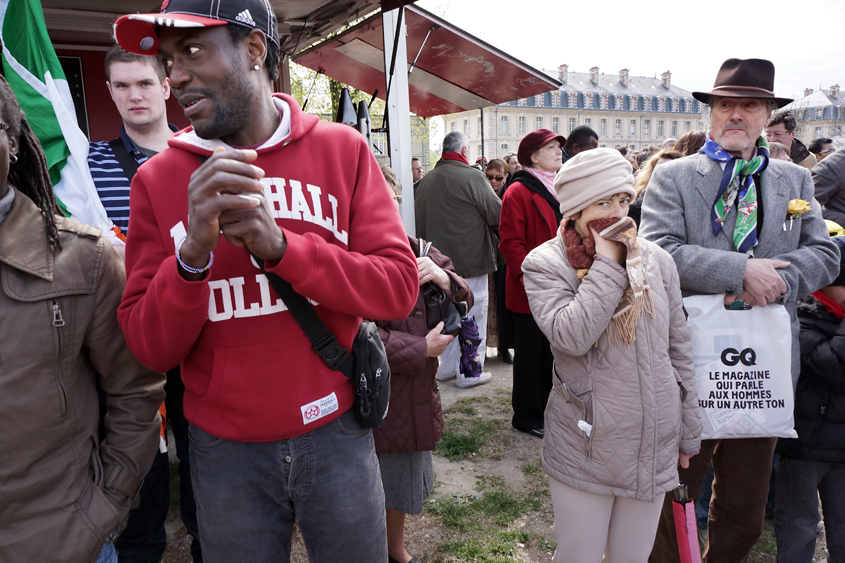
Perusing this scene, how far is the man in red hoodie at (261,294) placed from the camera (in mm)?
1202

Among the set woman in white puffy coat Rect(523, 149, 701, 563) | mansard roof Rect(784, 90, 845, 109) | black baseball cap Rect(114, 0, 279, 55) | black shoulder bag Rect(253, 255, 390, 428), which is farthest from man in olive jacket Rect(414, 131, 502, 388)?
mansard roof Rect(784, 90, 845, 109)

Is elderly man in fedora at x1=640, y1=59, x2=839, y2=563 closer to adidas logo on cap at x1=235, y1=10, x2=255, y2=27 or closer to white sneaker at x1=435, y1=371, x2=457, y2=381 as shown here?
adidas logo on cap at x1=235, y1=10, x2=255, y2=27

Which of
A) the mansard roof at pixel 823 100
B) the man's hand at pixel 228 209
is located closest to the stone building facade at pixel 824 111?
the mansard roof at pixel 823 100

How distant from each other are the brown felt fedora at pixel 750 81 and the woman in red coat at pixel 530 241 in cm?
184

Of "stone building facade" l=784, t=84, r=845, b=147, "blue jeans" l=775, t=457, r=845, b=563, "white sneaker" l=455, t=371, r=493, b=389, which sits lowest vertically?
"white sneaker" l=455, t=371, r=493, b=389

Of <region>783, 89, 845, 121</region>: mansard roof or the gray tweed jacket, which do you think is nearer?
the gray tweed jacket

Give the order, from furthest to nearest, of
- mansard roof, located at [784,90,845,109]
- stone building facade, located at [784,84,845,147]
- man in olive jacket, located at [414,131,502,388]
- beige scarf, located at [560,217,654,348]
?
1. mansard roof, located at [784,90,845,109]
2. stone building facade, located at [784,84,845,147]
3. man in olive jacket, located at [414,131,502,388]
4. beige scarf, located at [560,217,654,348]

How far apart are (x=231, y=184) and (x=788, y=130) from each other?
19.1ft

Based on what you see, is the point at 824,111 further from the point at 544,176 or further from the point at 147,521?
the point at 147,521

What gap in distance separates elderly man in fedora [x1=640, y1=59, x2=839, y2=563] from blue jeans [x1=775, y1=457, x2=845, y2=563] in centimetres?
18

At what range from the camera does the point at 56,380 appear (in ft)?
4.60

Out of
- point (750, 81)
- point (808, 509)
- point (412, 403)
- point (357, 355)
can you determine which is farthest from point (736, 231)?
point (357, 355)

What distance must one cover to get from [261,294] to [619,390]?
139cm

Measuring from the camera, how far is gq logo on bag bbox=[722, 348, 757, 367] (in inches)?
89.0
